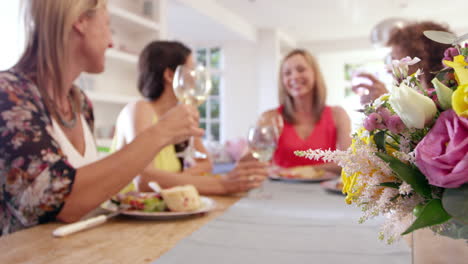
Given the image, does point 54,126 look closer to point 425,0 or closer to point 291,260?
point 291,260

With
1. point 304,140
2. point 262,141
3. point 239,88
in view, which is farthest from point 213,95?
point 262,141

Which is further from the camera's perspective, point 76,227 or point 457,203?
point 76,227

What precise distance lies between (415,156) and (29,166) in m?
0.80

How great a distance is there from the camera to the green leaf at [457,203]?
1.01 ft

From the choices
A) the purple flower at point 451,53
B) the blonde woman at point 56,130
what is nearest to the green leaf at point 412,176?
the purple flower at point 451,53

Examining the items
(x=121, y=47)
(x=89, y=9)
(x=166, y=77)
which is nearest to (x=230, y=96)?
(x=121, y=47)

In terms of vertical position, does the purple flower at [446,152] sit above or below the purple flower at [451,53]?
below

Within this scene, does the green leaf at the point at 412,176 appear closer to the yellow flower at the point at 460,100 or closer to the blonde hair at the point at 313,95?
the yellow flower at the point at 460,100

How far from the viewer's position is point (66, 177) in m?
0.85

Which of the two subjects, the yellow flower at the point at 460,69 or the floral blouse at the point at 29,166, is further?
the floral blouse at the point at 29,166

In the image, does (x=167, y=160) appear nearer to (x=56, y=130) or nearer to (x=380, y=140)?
(x=56, y=130)

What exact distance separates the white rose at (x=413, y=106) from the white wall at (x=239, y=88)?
23.2 feet

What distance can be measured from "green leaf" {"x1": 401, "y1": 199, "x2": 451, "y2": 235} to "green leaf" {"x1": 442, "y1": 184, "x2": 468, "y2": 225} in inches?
0.7

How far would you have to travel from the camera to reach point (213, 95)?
7.91 metres
